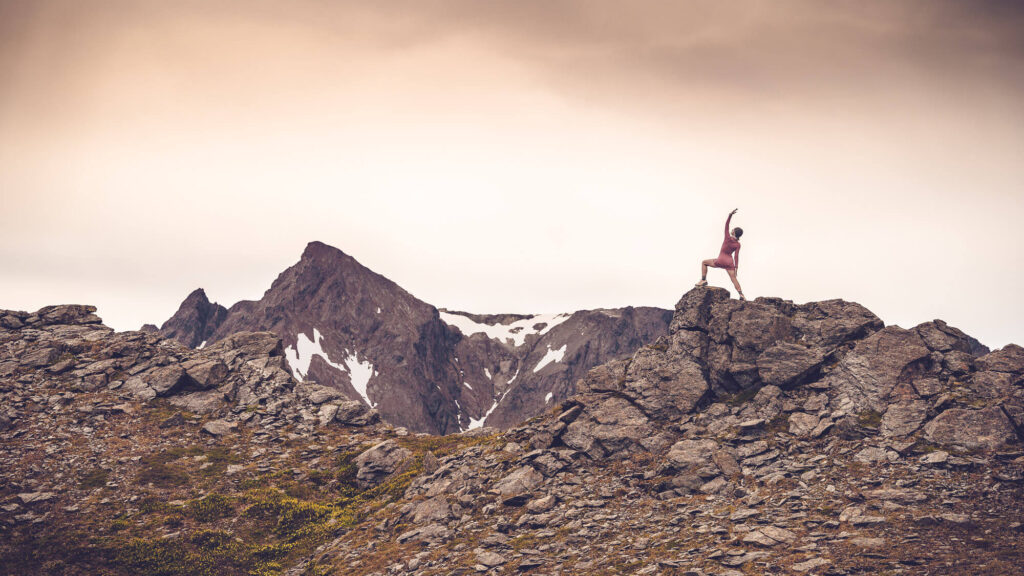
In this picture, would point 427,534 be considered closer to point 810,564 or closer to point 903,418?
point 810,564

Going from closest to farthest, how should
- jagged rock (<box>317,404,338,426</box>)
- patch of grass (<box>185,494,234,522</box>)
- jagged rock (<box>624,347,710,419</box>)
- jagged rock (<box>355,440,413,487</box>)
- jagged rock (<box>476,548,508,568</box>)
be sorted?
jagged rock (<box>476,548,508,568</box>) → jagged rock (<box>624,347,710,419</box>) → patch of grass (<box>185,494,234,522</box>) → jagged rock (<box>355,440,413,487</box>) → jagged rock (<box>317,404,338,426</box>)

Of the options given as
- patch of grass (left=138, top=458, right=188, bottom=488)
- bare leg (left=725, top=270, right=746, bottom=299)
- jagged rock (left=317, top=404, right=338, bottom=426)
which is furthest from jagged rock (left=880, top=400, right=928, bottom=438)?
patch of grass (left=138, top=458, right=188, bottom=488)

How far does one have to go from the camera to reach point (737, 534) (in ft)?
61.1

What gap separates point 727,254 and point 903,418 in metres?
11.5

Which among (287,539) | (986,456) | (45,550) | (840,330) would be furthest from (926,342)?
(45,550)

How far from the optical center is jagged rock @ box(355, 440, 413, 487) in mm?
36062

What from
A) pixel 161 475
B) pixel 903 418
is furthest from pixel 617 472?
pixel 161 475

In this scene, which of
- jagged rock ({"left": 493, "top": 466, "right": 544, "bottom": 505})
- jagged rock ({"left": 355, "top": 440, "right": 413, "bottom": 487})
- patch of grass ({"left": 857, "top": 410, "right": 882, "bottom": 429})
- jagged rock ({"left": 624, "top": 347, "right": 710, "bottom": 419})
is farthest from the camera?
jagged rock ({"left": 355, "top": 440, "right": 413, "bottom": 487})

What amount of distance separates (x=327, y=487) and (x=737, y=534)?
27.7m

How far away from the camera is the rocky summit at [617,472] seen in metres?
18.1

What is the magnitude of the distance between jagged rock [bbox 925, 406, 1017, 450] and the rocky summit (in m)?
0.08

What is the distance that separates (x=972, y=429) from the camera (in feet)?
68.8

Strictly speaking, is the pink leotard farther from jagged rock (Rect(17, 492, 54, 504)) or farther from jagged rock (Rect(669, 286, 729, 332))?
jagged rock (Rect(17, 492, 54, 504))

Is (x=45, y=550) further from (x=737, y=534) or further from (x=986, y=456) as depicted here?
(x=986, y=456)
